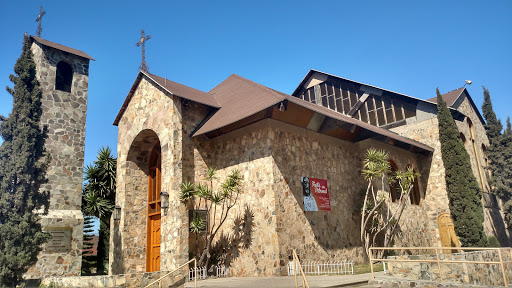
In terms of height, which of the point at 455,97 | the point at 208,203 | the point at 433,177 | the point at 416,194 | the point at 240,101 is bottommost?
the point at 208,203

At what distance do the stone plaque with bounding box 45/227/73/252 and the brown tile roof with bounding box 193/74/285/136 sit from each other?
23.3 ft

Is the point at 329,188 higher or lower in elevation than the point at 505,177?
lower

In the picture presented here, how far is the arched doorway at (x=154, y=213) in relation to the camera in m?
19.0

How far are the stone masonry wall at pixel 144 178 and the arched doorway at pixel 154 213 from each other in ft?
0.78

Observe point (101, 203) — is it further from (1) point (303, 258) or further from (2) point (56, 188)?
(1) point (303, 258)

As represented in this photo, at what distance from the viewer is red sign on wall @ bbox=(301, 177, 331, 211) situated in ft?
56.1

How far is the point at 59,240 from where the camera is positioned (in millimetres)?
17078

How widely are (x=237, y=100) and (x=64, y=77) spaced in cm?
905

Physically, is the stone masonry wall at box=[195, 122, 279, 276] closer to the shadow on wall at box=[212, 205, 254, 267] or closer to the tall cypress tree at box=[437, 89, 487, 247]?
the shadow on wall at box=[212, 205, 254, 267]

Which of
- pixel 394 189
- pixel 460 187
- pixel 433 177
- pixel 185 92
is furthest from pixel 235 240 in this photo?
pixel 433 177

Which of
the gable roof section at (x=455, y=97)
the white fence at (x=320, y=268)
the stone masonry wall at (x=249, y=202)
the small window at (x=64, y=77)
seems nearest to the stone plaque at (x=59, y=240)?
the stone masonry wall at (x=249, y=202)

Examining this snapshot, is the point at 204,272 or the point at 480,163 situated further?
the point at 480,163

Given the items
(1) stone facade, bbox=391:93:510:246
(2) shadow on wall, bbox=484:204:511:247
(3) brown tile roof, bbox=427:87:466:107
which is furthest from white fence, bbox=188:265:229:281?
(2) shadow on wall, bbox=484:204:511:247

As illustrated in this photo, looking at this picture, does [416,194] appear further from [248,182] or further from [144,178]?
[144,178]
